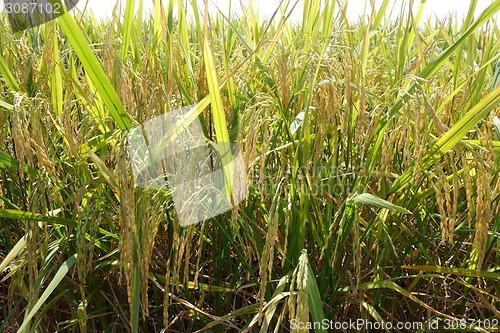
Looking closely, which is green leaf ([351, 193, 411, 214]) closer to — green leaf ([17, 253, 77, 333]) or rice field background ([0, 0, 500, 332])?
rice field background ([0, 0, 500, 332])

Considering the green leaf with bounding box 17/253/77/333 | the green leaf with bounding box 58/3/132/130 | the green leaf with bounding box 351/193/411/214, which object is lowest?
the green leaf with bounding box 17/253/77/333

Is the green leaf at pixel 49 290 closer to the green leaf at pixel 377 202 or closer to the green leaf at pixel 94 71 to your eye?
the green leaf at pixel 94 71

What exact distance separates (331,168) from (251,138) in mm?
296

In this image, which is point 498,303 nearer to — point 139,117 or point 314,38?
point 314,38

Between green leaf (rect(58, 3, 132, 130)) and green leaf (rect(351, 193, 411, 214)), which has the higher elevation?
green leaf (rect(58, 3, 132, 130))

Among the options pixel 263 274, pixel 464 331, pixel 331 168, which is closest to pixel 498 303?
pixel 464 331

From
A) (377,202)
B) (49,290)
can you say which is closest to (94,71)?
(49,290)

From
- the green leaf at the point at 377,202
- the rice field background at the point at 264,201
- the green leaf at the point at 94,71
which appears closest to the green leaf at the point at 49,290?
the rice field background at the point at 264,201

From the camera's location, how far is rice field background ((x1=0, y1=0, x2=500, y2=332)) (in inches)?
36.7

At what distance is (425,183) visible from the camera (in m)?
1.19

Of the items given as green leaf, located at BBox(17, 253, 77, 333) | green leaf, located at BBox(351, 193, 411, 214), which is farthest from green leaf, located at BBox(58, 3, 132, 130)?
green leaf, located at BBox(351, 193, 411, 214)

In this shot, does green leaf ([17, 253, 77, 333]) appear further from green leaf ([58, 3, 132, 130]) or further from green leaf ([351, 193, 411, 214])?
green leaf ([351, 193, 411, 214])

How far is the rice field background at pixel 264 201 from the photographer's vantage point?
36.7 inches

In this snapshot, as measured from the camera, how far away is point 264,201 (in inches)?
44.4
